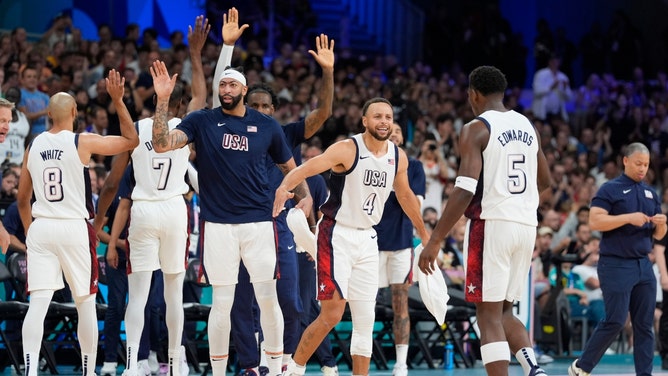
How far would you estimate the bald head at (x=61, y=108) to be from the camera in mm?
9555

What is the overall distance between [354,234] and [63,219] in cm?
235

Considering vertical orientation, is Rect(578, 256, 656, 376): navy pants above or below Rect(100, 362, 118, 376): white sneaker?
above

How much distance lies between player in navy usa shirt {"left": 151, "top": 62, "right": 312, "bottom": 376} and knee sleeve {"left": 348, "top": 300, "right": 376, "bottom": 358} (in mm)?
654

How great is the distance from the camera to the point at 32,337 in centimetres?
934

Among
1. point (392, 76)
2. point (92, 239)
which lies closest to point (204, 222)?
point (92, 239)

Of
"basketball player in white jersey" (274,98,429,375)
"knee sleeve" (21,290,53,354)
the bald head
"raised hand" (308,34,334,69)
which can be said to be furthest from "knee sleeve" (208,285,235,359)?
"raised hand" (308,34,334,69)

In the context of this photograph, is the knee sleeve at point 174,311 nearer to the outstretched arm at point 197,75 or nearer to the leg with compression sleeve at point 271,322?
the leg with compression sleeve at point 271,322

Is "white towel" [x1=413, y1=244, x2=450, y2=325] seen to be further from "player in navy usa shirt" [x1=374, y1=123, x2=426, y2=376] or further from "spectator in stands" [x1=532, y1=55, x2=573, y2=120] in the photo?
"spectator in stands" [x1=532, y1=55, x2=573, y2=120]

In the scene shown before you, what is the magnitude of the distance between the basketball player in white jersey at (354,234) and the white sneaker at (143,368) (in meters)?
2.31

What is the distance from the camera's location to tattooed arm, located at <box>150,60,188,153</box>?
8.99 metres

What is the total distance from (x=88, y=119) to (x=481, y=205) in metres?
8.77

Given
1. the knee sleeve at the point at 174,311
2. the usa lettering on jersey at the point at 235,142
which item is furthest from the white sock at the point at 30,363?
the usa lettering on jersey at the point at 235,142

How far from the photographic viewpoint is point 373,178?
9352 mm

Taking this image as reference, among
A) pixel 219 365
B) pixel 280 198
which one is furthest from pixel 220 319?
pixel 280 198
